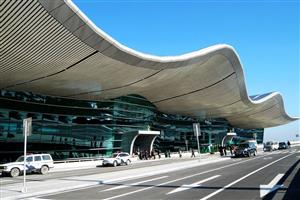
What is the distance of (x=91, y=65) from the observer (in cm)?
3303

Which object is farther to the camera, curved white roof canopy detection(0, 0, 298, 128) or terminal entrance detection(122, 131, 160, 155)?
terminal entrance detection(122, 131, 160, 155)

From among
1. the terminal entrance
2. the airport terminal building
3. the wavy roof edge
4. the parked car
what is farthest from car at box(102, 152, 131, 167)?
the parked car

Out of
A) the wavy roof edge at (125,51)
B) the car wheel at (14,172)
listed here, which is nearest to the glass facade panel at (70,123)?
the car wheel at (14,172)

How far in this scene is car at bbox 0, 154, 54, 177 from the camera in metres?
28.1

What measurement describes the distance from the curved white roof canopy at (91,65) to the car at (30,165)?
6780mm

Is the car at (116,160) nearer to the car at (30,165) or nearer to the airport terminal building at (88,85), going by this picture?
the airport terminal building at (88,85)

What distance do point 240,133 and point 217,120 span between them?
90.8ft

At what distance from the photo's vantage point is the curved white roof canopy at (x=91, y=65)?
23.2m

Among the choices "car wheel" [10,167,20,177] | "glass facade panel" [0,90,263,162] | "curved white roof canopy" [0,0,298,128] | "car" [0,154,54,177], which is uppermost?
"curved white roof canopy" [0,0,298,128]

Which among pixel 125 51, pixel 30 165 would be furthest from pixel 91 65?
pixel 30 165

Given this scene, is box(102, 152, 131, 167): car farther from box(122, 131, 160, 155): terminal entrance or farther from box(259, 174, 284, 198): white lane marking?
box(259, 174, 284, 198): white lane marking

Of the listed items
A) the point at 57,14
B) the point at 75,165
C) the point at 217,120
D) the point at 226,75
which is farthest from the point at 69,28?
the point at 217,120

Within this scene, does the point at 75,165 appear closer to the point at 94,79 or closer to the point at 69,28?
the point at 94,79

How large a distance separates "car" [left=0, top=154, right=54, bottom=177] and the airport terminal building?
22.2 feet
